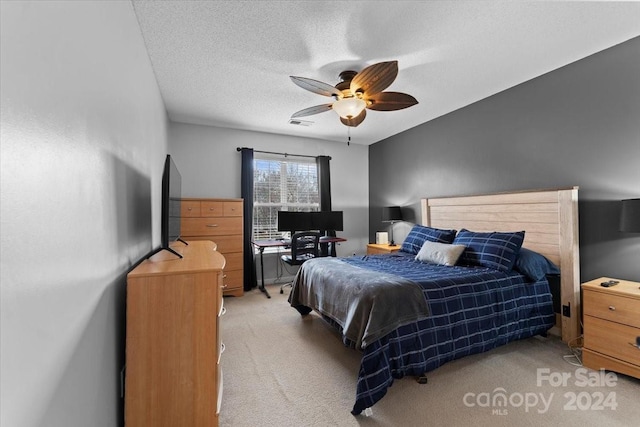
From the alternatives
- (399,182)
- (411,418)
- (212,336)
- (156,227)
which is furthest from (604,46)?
(156,227)

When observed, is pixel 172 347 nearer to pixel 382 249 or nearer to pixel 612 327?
pixel 612 327

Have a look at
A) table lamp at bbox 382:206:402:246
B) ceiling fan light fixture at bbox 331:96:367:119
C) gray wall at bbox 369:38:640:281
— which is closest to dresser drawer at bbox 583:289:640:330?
gray wall at bbox 369:38:640:281

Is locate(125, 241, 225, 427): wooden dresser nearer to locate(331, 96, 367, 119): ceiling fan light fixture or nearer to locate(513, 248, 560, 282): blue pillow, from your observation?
locate(331, 96, 367, 119): ceiling fan light fixture

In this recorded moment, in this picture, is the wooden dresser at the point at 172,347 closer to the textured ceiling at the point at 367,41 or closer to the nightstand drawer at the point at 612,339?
the textured ceiling at the point at 367,41

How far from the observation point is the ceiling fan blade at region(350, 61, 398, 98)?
210cm

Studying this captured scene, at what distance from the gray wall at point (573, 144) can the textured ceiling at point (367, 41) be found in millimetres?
194

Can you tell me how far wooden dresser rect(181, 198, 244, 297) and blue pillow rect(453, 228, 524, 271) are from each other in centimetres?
291

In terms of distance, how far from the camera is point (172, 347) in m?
1.39

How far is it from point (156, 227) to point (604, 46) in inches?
169

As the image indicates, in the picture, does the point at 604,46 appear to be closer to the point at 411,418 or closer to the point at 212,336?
the point at 411,418

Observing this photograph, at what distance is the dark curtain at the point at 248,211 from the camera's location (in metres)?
4.45

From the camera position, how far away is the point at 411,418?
1.68 m

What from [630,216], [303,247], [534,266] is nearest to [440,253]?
[534,266]

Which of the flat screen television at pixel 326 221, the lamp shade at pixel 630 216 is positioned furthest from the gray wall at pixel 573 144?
the flat screen television at pixel 326 221
